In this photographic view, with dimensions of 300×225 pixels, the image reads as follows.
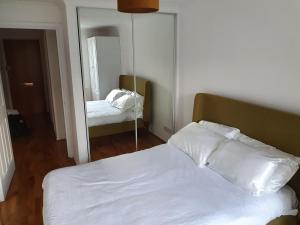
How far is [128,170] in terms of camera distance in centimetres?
218

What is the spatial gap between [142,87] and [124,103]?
1.12 feet

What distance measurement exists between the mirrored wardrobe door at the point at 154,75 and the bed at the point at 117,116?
14mm

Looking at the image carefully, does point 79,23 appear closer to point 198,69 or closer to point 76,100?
point 76,100

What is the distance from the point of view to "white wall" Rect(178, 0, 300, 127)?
78.7 inches

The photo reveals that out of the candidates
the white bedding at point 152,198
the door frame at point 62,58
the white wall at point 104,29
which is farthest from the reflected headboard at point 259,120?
the door frame at point 62,58

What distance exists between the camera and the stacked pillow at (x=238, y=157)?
1757mm

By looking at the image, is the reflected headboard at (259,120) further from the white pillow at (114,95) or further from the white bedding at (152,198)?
the white pillow at (114,95)

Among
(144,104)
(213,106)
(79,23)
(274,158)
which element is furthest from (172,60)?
(274,158)

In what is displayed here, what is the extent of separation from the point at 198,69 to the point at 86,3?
1.57 meters

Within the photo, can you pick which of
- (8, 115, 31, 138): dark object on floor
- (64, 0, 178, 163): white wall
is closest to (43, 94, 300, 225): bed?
(64, 0, 178, 163): white wall

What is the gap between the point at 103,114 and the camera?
3.35 meters

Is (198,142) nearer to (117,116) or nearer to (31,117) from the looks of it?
(117,116)

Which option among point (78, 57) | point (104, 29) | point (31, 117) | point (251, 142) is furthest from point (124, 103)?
point (31, 117)

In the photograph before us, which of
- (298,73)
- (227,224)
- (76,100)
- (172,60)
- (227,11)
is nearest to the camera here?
(227,224)
